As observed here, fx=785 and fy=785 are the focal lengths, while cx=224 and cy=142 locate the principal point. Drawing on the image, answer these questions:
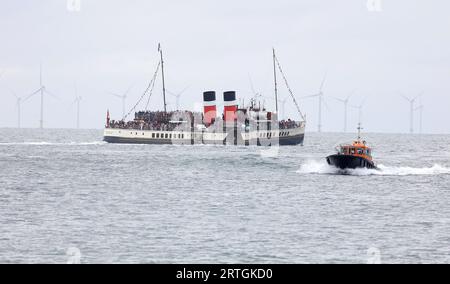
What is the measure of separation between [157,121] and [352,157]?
305 feet

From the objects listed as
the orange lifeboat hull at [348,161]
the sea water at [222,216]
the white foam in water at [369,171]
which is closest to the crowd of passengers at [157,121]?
the white foam in water at [369,171]

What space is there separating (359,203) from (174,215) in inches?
708

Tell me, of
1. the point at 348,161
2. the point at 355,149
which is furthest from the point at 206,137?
the point at 355,149

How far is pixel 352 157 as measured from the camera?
92.7m

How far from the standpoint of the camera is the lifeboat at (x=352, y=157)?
92.0 meters

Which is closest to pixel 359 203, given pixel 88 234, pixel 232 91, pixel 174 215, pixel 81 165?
pixel 174 215

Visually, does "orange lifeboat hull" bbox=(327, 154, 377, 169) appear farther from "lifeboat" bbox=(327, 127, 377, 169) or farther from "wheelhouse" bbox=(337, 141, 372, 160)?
"wheelhouse" bbox=(337, 141, 372, 160)

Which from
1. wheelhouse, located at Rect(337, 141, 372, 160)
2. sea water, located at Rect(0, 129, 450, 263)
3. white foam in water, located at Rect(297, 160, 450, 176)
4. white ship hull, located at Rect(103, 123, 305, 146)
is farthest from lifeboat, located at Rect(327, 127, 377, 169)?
white ship hull, located at Rect(103, 123, 305, 146)

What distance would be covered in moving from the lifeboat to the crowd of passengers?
8381 centimetres

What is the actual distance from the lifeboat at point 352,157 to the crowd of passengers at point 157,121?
83.8 m

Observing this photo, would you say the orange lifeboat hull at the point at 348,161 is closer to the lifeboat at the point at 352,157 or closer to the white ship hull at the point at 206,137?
the lifeboat at the point at 352,157

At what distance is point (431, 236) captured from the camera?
4988 centimetres

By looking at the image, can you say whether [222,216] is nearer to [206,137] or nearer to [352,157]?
[352,157]

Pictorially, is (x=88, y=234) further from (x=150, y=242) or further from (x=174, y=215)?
(x=174, y=215)
